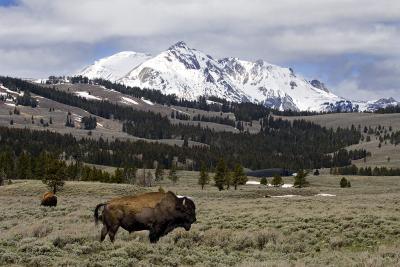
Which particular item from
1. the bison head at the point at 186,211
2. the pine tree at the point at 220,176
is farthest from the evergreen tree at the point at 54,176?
the bison head at the point at 186,211

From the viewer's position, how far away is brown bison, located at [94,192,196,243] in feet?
52.0

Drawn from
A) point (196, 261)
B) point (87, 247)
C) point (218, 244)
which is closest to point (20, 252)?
point (87, 247)

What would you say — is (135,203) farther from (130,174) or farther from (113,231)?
(130,174)

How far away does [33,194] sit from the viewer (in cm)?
7200

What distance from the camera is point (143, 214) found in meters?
15.9

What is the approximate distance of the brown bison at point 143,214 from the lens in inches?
624

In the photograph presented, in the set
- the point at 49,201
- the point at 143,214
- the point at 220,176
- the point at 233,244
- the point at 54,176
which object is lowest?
the point at 49,201

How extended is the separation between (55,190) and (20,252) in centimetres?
6065

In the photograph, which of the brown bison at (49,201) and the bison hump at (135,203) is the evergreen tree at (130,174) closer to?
the brown bison at (49,201)

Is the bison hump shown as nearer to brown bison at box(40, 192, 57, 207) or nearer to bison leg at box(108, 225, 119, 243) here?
bison leg at box(108, 225, 119, 243)

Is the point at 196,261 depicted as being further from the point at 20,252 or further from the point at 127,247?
the point at 20,252

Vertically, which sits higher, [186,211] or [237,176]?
[186,211]

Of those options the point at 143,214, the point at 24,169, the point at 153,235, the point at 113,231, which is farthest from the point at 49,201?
the point at 24,169

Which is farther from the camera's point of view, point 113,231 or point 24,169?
point 24,169
